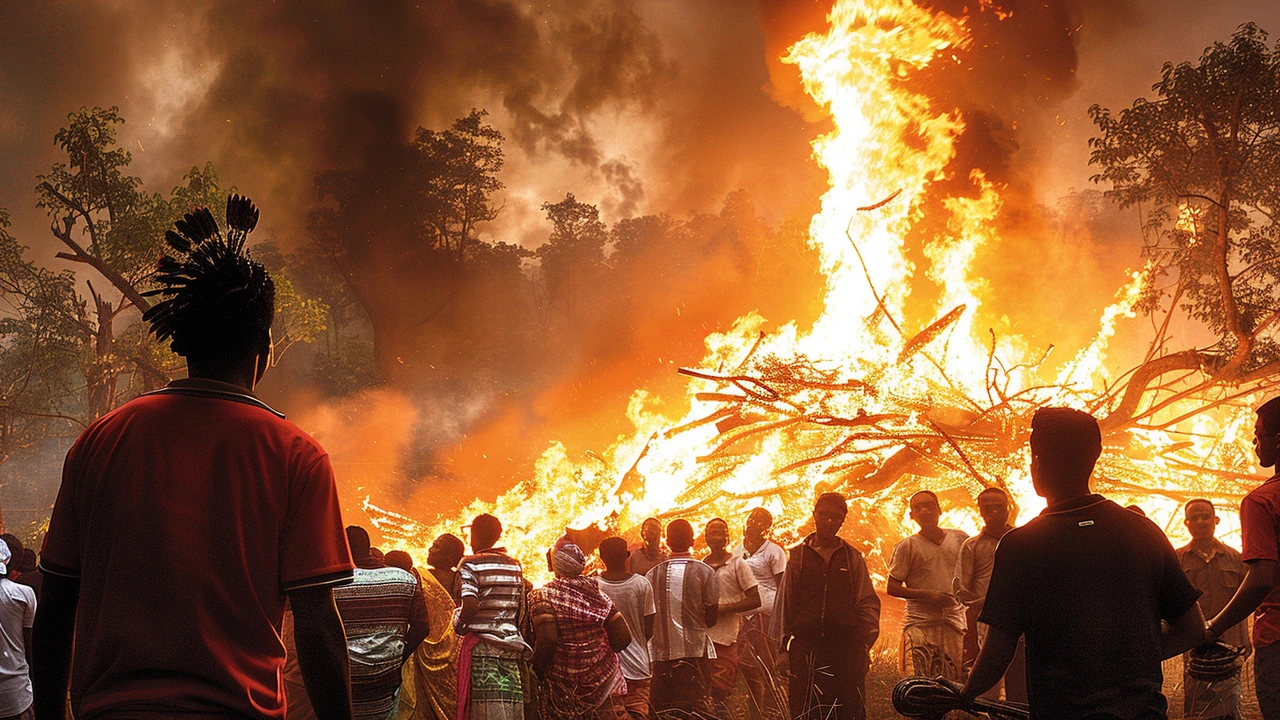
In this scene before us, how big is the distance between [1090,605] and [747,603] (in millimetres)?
4997

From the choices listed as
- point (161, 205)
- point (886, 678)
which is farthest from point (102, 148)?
point (886, 678)

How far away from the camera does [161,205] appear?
18.7m

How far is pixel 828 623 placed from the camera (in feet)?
21.1

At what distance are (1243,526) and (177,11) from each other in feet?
90.5

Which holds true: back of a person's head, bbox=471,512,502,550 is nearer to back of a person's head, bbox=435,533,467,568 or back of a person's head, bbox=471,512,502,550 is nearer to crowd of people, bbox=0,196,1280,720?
crowd of people, bbox=0,196,1280,720

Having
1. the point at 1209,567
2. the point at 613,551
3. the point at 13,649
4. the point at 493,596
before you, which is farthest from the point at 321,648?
the point at 1209,567

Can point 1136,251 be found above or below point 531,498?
above

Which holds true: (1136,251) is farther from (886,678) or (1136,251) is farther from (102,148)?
(102,148)

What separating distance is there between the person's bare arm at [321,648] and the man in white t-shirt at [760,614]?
6163 millimetres

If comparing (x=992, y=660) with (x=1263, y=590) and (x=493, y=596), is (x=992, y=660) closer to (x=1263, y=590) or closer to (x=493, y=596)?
(x=1263, y=590)

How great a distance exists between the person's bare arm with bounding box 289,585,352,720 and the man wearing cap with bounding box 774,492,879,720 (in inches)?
188

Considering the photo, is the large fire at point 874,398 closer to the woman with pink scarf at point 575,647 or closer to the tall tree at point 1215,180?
the tall tree at point 1215,180

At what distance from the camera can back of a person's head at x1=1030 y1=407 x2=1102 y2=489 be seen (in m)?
3.14

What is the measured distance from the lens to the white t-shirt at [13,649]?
209 inches
